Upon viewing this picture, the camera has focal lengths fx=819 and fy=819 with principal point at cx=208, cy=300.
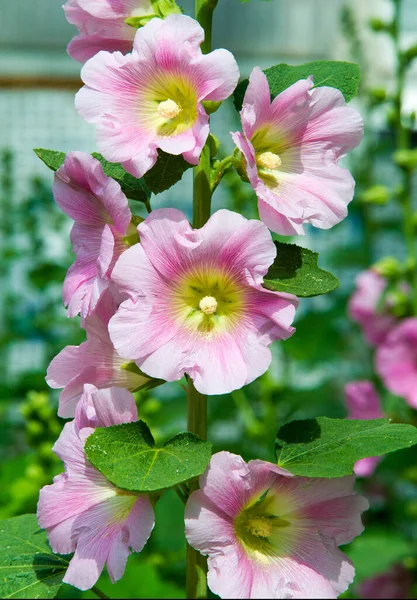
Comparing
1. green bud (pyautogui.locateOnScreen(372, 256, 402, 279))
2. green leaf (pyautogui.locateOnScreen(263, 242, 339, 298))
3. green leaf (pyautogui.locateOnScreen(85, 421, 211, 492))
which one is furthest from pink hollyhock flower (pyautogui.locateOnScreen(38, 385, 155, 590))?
green bud (pyautogui.locateOnScreen(372, 256, 402, 279))

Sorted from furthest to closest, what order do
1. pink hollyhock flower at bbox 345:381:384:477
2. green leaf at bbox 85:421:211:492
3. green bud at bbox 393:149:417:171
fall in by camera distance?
pink hollyhock flower at bbox 345:381:384:477 < green bud at bbox 393:149:417:171 < green leaf at bbox 85:421:211:492

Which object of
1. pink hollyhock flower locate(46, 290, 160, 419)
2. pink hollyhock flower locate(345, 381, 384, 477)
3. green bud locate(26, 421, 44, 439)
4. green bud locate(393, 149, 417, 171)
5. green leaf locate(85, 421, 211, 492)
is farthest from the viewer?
pink hollyhock flower locate(345, 381, 384, 477)

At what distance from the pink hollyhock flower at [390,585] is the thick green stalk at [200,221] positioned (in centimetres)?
94

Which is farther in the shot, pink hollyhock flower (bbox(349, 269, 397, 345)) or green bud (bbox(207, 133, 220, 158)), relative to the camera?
pink hollyhock flower (bbox(349, 269, 397, 345))

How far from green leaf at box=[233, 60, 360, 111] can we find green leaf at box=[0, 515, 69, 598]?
1.31 feet

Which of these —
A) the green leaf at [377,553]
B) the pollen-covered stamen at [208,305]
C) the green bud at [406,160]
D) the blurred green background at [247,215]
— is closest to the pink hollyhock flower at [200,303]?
the pollen-covered stamen at [208,305]

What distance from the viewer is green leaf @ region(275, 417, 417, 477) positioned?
57cm

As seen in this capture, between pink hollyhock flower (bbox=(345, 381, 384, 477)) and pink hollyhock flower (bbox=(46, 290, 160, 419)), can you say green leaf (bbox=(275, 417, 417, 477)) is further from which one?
pink hollyhock flower (bbox=(345, 381, 384, 477))

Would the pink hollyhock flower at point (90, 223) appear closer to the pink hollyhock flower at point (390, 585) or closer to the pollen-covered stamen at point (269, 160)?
Result: the pollen-covered stamen at point (269, 160)

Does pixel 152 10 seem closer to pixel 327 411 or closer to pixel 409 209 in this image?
pixel 409 209

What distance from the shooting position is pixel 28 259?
224 centimetres

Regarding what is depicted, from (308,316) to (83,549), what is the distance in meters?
1.65

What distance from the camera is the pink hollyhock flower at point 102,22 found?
65 cm

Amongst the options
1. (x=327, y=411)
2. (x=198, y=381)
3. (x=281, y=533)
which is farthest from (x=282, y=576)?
(x=327, y=411)
